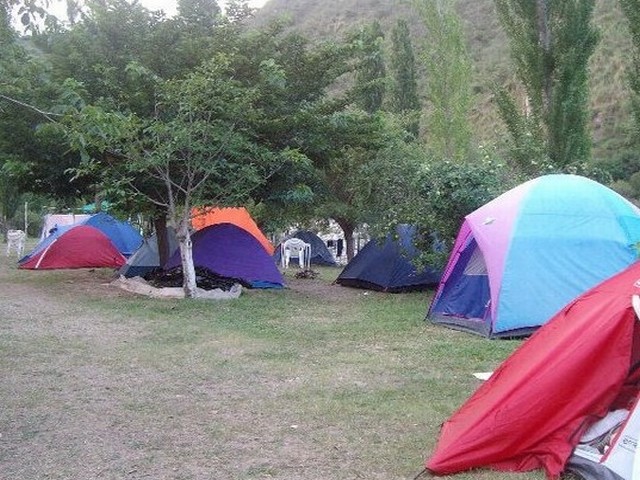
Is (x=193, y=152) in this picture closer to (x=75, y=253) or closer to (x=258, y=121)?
(x=258, y=121)

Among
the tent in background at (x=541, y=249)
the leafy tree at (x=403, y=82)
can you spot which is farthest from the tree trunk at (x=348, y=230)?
the tent in background at (x=541, y=249)

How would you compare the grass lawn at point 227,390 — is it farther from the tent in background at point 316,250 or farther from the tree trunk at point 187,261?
the tent in background at point 316,250

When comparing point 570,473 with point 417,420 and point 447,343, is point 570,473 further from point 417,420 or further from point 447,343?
point 447,343

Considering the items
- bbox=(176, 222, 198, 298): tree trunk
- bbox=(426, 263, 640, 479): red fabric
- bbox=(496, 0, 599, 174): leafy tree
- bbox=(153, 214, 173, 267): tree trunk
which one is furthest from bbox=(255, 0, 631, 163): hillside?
bbox=(426, 263, 640, 479): red fabric

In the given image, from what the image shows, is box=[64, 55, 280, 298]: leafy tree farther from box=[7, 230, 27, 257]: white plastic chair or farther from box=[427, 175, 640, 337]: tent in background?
box=[7, 230, 27, 257]: white plastic chair

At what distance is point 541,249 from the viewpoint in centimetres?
806

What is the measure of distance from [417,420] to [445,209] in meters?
6.97

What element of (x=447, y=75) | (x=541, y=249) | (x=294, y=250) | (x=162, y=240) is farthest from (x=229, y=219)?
(x=447, y=75)

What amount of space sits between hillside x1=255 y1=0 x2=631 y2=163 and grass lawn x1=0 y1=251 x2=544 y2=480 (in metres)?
19.7

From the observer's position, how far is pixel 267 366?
6.52 meters

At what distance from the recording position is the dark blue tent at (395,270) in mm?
12773

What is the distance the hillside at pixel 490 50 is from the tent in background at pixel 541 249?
1859 centimetres

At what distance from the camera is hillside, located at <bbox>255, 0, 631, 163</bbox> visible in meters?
36.4

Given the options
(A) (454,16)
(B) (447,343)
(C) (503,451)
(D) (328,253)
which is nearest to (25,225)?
(D) (328,253)
